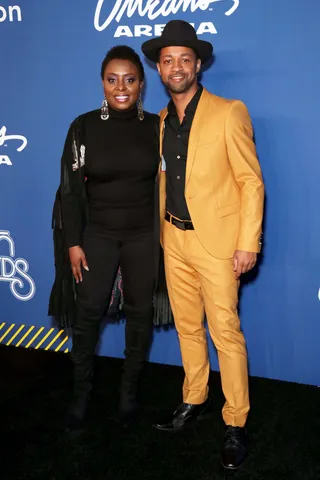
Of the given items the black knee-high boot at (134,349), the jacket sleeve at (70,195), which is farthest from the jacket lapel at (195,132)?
the black knee-high boot at (134,349)

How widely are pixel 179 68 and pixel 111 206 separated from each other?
733 mm

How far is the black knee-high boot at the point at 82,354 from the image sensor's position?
283 cm

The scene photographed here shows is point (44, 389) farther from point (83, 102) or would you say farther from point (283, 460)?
point (83, 102)

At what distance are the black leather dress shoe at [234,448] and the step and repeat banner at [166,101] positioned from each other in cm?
78

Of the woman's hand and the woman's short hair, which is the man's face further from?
the woman's hand

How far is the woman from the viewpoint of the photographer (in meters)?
2.65

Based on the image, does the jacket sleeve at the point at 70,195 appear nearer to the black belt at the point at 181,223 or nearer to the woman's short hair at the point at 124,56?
the woman's short hair at the point at 124,56

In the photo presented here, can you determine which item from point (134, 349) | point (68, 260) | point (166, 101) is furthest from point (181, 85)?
point (134, 349)

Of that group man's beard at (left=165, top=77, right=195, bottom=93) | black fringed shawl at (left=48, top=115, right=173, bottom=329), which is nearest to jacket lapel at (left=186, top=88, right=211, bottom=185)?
man's beard at (left=165, top=77, right=195, bottom=93)

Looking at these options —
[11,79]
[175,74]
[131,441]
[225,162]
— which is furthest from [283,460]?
[11,79]

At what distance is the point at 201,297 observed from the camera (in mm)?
2807

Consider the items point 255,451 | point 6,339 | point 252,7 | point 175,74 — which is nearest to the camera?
point 175,74

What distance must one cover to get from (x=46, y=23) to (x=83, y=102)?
52cm

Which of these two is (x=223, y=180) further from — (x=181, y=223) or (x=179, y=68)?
(x=179, y=68)
